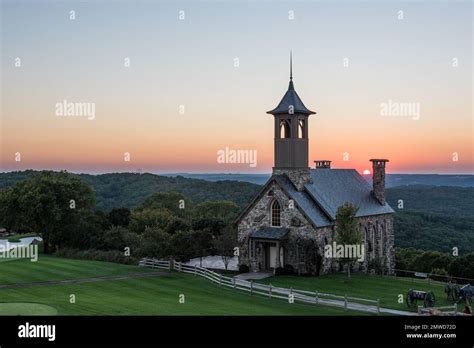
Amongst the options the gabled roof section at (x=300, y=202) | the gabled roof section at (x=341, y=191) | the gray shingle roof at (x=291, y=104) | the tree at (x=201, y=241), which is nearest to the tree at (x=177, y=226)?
the tree at (x=201, y=241)

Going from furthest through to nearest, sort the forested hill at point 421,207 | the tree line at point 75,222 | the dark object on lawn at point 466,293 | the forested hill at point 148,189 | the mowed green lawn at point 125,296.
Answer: the forested hill at point 148,189 < the forested hill at point 421,207 < the tree line at point 75,222 < the dark object on lawn at point 466,293 < the mowed green lawn at point 125,296

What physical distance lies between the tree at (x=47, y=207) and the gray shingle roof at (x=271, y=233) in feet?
55.1

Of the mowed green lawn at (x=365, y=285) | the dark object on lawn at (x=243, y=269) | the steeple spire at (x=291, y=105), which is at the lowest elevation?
the mowed green lawn at (x=365, y=285)

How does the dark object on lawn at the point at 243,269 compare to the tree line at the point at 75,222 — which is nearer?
the dark object on lawn at the point at 243,269

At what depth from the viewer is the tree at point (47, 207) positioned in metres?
46.9

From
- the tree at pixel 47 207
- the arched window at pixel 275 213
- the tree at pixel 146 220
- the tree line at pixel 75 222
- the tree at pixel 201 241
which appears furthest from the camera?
the tree at pixel 146 220

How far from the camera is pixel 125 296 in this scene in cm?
2533

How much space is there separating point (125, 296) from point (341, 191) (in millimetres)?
19832

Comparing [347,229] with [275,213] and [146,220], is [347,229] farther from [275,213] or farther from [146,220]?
[146,220]

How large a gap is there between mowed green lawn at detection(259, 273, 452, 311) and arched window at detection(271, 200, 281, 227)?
3.89 m

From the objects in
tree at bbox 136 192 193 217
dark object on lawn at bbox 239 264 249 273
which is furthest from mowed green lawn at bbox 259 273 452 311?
tree at bbox 136 192 193 217

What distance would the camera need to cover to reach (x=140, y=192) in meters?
88.8

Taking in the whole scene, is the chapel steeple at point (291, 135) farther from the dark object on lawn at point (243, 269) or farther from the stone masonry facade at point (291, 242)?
the dark object on lawn at point (243, 269)

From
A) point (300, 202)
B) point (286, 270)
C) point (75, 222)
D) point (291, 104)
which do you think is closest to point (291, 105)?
point (291, 104)
